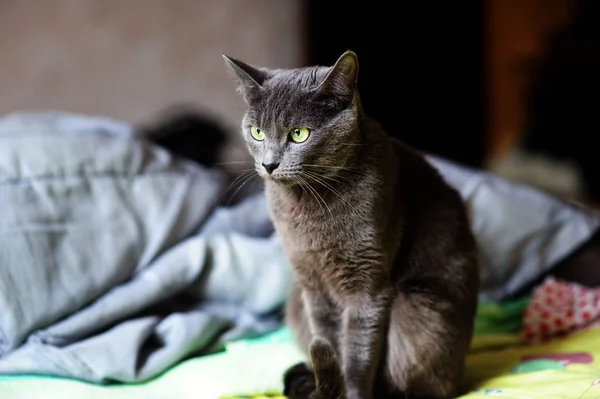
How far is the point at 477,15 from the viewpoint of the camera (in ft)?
11.5

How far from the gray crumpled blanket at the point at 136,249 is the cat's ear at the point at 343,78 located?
0.58 meters

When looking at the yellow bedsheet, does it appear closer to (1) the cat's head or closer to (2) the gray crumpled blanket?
(2) the gray crumpled blanket

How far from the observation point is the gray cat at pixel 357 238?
964 mm

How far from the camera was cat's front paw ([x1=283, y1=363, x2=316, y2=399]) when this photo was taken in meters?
1.07

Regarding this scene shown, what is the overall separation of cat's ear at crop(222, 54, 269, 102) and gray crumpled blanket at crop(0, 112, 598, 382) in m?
0.49

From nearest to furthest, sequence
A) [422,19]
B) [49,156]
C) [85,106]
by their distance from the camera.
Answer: [49,156] < [85,106] < [422,19]

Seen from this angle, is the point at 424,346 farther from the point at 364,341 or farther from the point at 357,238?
the point at 357,238

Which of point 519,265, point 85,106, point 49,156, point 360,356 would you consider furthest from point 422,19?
point 360,356

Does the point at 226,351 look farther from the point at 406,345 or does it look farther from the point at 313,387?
the point at 406,345

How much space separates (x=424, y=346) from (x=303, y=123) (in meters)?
0.42

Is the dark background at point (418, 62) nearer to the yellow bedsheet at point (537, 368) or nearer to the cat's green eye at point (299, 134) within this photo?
the yellow bedsheet at point (537, 368)

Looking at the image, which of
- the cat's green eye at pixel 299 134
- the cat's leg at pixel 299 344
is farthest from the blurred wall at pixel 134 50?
the cat's green eye at pixel 299 134

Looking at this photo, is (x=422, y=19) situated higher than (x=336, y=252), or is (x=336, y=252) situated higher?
(x=422, y=19)

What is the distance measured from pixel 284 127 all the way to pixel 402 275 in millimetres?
331
